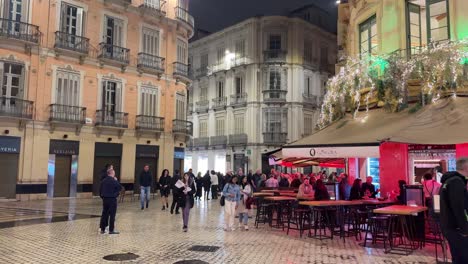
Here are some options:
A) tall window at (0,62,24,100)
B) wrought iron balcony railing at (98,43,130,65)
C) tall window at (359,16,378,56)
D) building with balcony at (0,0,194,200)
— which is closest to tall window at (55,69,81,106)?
building with balcony at (0,0,194,200)

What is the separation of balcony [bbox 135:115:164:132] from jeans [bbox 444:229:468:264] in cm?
2288

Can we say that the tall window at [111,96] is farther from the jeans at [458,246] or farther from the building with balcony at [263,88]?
the jeans at [458,246]

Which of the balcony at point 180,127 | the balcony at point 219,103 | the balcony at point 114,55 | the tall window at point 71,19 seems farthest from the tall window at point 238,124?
the tall window at point 71,19

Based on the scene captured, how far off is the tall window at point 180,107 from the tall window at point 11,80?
1033cm

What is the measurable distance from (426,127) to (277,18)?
29467 mm

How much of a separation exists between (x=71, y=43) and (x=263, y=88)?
18.5 metres

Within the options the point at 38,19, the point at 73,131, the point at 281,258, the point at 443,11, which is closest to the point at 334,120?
the point at 443,11

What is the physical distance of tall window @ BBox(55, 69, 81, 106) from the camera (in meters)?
23.5

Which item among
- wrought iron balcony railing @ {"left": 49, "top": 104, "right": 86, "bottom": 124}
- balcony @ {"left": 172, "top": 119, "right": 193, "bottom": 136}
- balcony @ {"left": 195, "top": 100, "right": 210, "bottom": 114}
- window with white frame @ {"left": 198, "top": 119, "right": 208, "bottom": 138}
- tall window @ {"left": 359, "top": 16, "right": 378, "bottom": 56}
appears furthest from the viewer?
balcony @ {"left": 195, "top": 100, "right": 210, "bottom": 114}

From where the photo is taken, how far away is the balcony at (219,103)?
40219 mm

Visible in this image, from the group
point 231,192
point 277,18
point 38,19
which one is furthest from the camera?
point 277,18

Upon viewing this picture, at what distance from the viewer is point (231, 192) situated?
1223 centimetres

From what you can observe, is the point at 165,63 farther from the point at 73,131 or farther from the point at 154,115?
the point at 73,131

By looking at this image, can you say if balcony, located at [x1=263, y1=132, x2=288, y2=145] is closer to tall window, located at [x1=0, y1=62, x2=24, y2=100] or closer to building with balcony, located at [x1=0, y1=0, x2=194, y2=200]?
building with balcony, located at [x1=0, y1=0, x2=194, y2=200]
